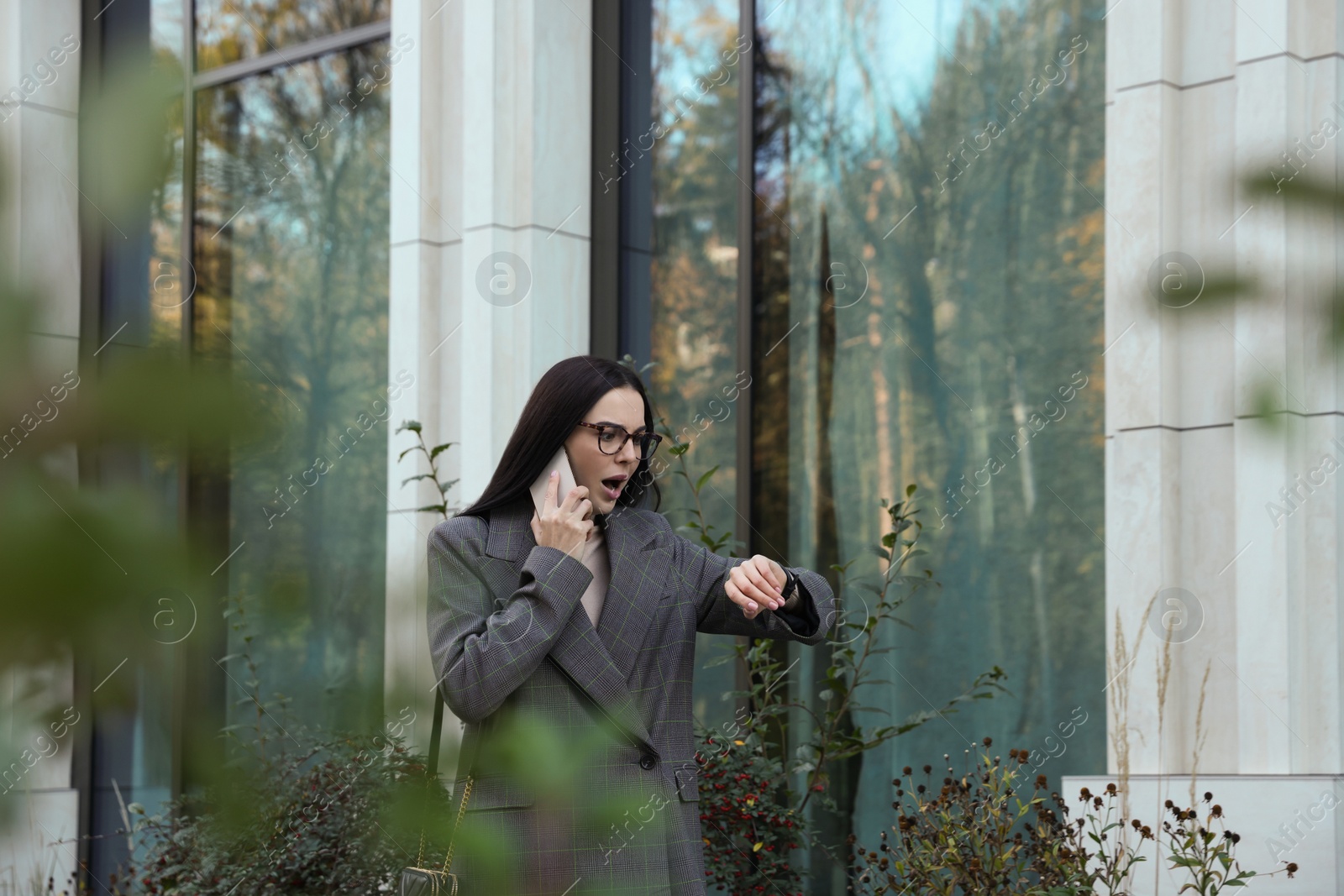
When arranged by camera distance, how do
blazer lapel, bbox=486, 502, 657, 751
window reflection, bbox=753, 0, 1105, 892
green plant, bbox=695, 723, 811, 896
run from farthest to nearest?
window reflection, bbox=753, 0, 1105, 892 → green plant, bbox=695, 723, 811, 896 → blazer lapel, bbox=486, 502, 657, 751

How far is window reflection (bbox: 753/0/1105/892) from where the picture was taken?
4.99 m

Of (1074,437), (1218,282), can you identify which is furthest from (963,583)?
(1218,282)

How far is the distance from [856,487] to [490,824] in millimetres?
5110

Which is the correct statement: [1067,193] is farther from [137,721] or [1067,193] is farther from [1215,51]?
[137,721]

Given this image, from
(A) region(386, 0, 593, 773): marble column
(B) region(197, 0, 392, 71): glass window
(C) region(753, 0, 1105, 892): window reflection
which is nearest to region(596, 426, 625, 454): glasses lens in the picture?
(C) region(753, 0, 1105, 892): window reflection

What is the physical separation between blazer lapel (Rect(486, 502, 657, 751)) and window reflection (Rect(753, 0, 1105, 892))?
2.46 metres

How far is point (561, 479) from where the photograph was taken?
9.23 feet

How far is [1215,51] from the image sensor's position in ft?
14.6

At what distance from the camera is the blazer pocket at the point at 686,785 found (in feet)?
9.13

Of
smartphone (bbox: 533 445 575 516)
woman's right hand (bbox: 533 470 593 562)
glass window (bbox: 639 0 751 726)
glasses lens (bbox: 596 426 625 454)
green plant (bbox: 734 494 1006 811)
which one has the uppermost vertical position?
glass window (bbox: 639 0 751 726)

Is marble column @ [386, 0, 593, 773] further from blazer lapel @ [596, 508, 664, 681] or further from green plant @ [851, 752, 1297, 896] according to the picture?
blazer lapel @ [596, 508, 664, 681]

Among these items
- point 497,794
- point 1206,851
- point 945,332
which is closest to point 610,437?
point 1206,851

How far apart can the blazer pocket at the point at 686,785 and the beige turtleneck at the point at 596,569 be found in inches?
12.9

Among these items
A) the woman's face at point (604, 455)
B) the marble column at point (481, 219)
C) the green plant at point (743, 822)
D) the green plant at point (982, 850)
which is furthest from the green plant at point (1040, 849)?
the marble column at point (481, 219)
